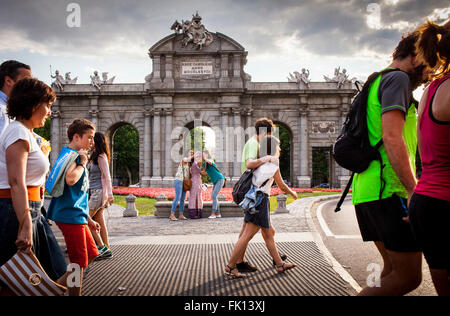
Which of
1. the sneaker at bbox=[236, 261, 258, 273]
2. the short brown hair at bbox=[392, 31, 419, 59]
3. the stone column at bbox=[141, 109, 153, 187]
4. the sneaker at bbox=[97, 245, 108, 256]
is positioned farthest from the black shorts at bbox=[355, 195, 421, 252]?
the stone column at bbox=[141, 109, 153, 187]

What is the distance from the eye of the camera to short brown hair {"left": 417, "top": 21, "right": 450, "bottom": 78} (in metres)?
2.35

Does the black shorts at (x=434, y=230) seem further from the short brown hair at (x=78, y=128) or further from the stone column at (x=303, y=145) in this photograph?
the stone column at (x=303, y=145)

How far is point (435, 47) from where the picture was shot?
7.98ft

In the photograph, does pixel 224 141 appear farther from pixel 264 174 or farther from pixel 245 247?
pixel 245 247

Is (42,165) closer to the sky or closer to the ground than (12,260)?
closer to the sky

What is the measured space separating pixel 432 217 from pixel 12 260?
292 centimetres

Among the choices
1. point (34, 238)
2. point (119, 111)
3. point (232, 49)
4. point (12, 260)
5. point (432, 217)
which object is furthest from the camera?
point (119, 111)

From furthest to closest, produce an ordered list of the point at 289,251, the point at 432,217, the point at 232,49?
the point at 232,49 < the point at 289,251 < the point at 432,217

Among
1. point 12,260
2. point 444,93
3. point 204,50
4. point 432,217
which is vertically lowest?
point 12,260

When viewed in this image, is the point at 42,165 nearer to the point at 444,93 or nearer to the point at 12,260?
the point at 12,260

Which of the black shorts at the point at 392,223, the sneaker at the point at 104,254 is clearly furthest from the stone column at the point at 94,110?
the black shorts at the point at 392,223

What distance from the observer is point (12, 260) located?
2562 millimetres

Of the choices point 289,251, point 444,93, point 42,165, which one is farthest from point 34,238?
point 289,251

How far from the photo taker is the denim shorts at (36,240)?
8.94ft
